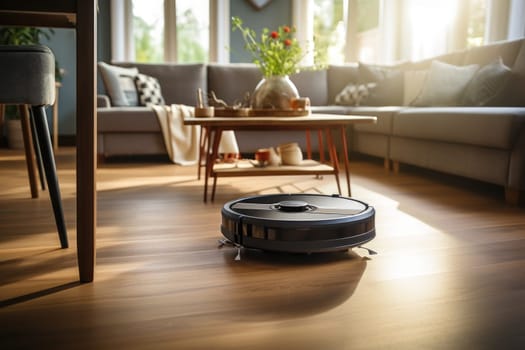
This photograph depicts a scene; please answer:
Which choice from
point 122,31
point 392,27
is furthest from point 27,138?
point 392,27

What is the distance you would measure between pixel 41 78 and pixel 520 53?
2822 millimetres

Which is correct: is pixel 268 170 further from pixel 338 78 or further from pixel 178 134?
pixel 338 78

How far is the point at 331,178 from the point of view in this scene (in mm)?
2996

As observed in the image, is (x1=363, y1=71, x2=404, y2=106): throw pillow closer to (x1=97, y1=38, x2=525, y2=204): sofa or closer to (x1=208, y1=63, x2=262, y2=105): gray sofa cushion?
(x1=97, y1=38, x2=525, y2=204): sofa

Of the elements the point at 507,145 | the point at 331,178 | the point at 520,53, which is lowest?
the point at 331,178

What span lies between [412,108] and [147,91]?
204 centimetres

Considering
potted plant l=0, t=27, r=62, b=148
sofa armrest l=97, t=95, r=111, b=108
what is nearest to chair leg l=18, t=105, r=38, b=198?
sofa armrest l=97, t=95, r=111, b=108

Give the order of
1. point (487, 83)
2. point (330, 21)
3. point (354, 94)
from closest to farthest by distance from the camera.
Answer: point (487, 83), point (354, 94), point (330, 21)

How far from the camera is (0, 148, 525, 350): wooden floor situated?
88 centimetres

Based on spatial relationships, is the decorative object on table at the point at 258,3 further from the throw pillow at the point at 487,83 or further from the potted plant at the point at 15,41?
the throw pillow at the point at 487,83

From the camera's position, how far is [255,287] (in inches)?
44.7

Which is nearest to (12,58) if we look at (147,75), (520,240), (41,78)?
(41,78)

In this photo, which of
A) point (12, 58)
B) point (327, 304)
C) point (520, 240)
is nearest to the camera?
point (327, 304)

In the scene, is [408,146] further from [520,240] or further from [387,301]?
[387,301]
